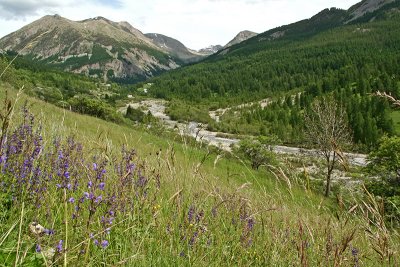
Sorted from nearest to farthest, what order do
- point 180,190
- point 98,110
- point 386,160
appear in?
1. point 180,190
2. point 386,160
3. point 98,110

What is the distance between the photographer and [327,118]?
31562mm

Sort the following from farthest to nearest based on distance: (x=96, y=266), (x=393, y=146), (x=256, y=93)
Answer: (x=256, y=93) < (x=393, y=146) < (x=96, y=266)

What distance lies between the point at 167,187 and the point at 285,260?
2.10 meters

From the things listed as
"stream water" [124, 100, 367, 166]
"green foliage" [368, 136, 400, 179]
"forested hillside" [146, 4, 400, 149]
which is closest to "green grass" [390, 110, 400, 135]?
"forested hillside" [146, 4, 400, 149]

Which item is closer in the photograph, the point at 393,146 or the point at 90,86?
the point at 393,146

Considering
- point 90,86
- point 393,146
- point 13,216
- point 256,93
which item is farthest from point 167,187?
point 90,86

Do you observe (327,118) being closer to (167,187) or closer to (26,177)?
(167,187)

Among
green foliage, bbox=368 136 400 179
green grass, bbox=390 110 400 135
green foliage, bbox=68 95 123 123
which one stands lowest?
green grass, bbox=390 110 400 135

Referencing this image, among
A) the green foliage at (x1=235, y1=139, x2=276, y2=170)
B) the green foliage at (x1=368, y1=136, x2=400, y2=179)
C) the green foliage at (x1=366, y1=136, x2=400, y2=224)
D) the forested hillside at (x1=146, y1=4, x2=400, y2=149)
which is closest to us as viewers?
the green foliage at (x1=366, y1=136, x2=400, y2=224)

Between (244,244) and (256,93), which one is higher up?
(244,244)

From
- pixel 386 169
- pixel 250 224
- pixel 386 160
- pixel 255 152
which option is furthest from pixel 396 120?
pixel 250 224

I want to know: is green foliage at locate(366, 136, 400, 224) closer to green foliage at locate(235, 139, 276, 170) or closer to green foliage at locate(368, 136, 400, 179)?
green foliage at locate(368, 136, 400, 179)

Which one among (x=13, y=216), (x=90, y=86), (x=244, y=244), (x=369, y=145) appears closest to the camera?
(x=13, y=216)

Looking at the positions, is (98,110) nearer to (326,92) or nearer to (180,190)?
(180,190)
